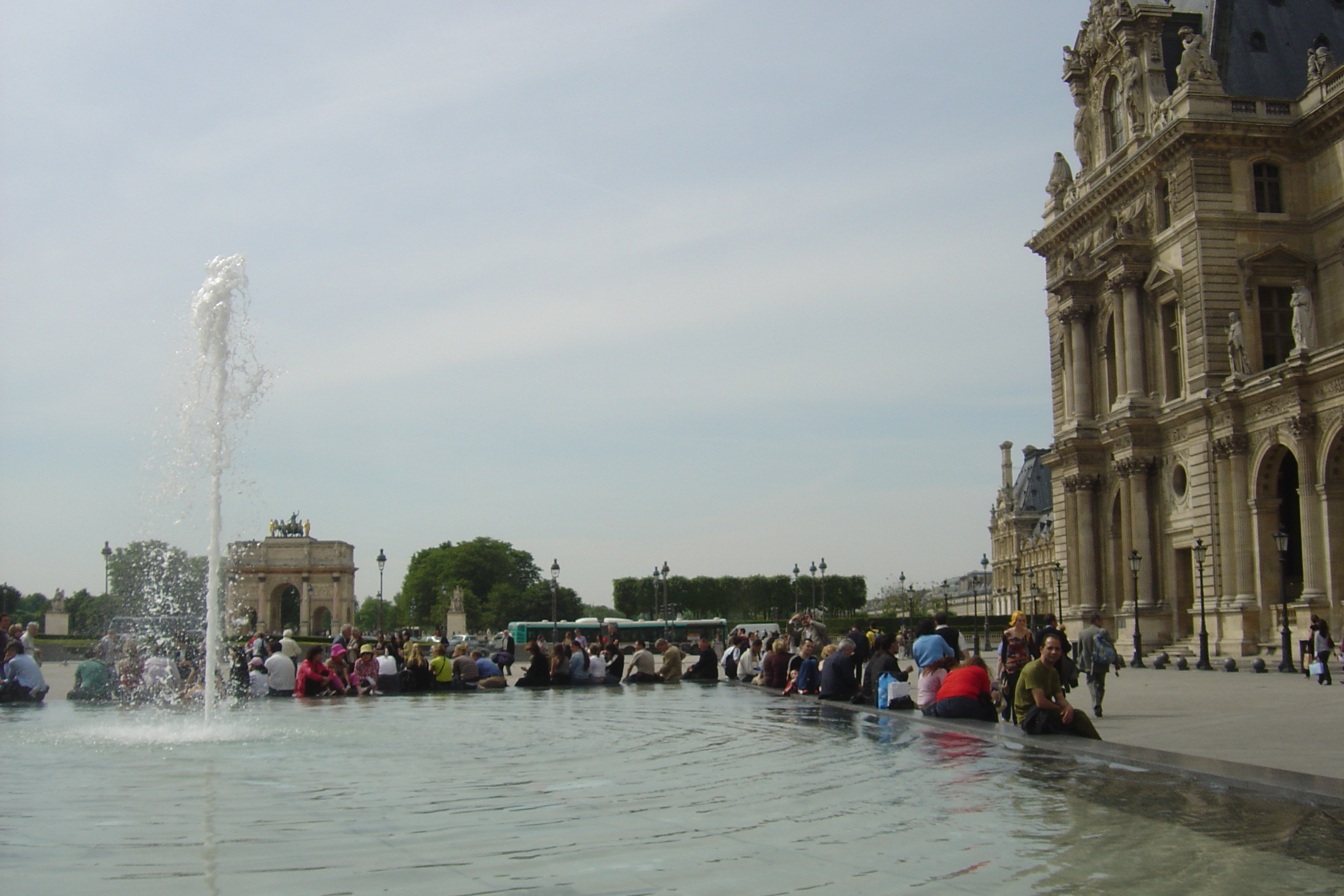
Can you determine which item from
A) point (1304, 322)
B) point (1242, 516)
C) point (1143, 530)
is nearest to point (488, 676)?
point (1242, 516)

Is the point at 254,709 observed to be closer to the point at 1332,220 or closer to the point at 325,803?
the point at 325,803

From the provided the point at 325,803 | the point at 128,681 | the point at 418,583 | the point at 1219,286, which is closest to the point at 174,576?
the point at 128,681

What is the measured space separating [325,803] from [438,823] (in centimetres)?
141

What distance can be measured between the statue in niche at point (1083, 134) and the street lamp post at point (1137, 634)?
648 inches

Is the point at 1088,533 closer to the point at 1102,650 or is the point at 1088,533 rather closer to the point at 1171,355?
the point at 1171,355

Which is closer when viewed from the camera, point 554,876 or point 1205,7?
point 554,876

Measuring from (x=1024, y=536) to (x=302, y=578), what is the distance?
74854 mm

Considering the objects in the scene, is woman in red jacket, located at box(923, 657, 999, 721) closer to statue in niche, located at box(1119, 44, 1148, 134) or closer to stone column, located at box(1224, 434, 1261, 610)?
stone column, located at box(1224, 434, 1261, 610)

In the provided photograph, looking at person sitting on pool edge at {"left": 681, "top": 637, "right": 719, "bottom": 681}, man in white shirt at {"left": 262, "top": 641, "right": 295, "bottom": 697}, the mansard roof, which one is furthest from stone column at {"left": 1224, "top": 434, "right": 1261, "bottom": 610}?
the mansard roof

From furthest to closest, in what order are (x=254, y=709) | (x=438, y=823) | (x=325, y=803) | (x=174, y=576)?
(x=174, y=576), (x=254, y=709), (x=325, y=803), (x=438, y=823)

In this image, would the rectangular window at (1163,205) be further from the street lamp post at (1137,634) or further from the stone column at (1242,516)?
the street lamp post at (1137,634)

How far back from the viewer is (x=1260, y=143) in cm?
4209

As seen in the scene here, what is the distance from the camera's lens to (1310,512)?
3688cm

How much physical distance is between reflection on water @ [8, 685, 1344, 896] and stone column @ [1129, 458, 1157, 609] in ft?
106
